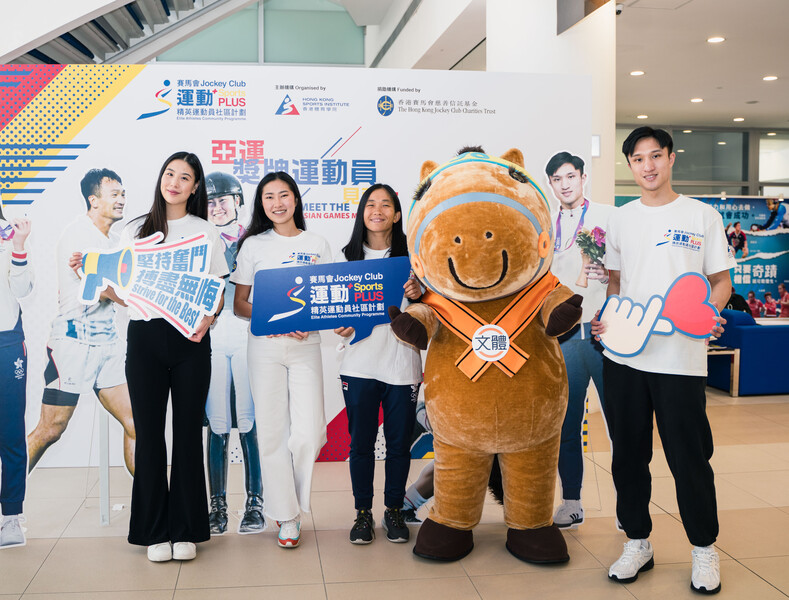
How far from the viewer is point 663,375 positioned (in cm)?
254

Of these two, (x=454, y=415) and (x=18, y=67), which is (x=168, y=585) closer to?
(x=454, y=415)

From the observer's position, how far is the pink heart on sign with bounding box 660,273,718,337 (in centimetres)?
249

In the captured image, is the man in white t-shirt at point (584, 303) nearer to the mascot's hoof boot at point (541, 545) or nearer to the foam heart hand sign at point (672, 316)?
the mascot's hoof boot at point (541, 545)

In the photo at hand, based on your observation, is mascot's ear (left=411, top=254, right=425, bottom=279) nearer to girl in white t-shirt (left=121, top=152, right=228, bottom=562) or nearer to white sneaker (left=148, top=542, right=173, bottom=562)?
girl in white t-shirt (left=121, top=152, right=228, bottom=562)

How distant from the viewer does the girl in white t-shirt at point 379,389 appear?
2.92 meters

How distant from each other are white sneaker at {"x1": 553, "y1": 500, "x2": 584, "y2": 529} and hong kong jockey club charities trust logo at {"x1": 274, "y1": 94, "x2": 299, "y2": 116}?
7.82 ft

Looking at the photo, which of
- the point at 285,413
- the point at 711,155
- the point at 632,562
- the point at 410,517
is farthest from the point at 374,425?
the point at 711,155

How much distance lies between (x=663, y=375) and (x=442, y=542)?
1049 mm

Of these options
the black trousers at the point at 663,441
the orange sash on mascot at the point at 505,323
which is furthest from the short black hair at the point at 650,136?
the black trousers at the point at 663,441

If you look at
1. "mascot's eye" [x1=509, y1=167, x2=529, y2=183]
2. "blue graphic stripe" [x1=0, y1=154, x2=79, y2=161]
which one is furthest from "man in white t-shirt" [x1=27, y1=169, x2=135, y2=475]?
"mascot's eye" [x1=509, y1=167, x2=529, y2=183]

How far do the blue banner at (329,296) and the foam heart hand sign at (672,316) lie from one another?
88cm

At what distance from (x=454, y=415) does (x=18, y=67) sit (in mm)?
2789

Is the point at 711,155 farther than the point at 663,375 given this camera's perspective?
Yes

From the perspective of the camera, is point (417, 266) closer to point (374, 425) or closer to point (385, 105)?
point (374, 425)
